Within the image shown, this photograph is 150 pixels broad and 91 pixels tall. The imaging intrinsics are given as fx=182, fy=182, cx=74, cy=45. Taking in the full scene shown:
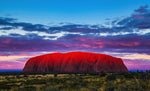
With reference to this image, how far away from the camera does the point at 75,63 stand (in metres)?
123

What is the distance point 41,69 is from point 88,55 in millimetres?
35139

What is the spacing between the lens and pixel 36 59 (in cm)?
14050

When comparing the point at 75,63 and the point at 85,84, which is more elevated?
the point at 75,63

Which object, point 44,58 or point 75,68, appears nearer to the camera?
point 75,68

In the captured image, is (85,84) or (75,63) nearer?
(85,84)

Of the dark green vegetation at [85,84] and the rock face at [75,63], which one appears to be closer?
the dark green vegetation at [85,84]

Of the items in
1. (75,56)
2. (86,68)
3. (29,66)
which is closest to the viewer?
(86,68)

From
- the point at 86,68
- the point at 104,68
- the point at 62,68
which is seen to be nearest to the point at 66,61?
the point at 62,68

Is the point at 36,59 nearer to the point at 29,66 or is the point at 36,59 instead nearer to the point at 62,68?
the point at 29,66

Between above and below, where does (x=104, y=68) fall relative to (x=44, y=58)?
below

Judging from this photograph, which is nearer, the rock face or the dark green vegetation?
the dark green vegetation

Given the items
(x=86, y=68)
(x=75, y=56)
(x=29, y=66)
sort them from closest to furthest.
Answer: (x=86, y=68), (x=75, y=56), (x=29, y=66)

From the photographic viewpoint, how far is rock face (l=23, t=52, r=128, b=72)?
121 metres

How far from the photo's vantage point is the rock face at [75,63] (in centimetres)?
12062
